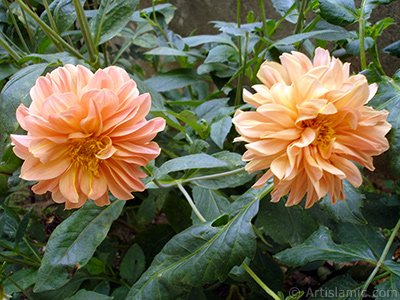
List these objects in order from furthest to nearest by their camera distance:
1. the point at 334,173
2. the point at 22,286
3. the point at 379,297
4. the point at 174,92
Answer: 1. the point at 174,92
2. the point at 22,286
3. the point at 379,297
4. the point at 334,173

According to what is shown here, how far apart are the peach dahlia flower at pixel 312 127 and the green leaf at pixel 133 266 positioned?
1.35 ft

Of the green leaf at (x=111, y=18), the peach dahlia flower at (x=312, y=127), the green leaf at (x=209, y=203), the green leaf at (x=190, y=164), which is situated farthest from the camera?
the green leaf at (x=111, y=18)

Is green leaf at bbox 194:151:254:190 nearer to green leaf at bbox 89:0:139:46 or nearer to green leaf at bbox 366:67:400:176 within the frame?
green leaf at bbox 366:67:400:176

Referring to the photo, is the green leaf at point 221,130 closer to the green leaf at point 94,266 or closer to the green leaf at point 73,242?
the green leaf at point 73,242

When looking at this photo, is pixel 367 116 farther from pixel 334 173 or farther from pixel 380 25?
pixel 380 25

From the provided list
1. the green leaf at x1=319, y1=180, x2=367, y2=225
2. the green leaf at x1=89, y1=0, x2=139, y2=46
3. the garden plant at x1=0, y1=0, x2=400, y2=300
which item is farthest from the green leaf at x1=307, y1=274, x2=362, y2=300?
the green leaf at x1=89, y1=0, x2=139, y2=46

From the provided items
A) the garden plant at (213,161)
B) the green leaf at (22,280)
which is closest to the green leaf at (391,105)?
the garden plant at (213,161)

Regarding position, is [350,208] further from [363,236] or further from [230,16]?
[230,16]

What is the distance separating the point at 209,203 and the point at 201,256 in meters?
0.14

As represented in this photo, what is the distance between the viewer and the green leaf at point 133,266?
68 centimetres

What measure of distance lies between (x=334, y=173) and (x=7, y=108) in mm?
460

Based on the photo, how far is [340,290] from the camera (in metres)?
0.54

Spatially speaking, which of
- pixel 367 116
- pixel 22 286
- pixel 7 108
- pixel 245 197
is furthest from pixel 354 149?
pixel 22 286

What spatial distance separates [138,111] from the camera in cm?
40
